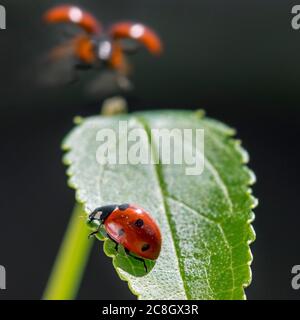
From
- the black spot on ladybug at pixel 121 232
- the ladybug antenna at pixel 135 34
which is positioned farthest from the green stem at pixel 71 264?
the ladybug antenna at pixel 135 34

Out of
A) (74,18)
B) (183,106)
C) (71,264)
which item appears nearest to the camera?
(71,264)

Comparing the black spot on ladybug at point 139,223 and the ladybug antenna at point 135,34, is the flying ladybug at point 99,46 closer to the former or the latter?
the ladybug antenna at point 135,34

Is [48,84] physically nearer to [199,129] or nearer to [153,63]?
[199,129]

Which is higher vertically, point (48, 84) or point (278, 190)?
point (48, 84)

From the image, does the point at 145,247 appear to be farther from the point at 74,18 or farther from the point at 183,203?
the point at 74,18

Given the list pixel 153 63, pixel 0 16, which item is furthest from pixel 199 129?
pixel 153 63

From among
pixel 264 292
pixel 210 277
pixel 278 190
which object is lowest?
pixel 264 292

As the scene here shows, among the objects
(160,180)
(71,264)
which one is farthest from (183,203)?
(71,264)
